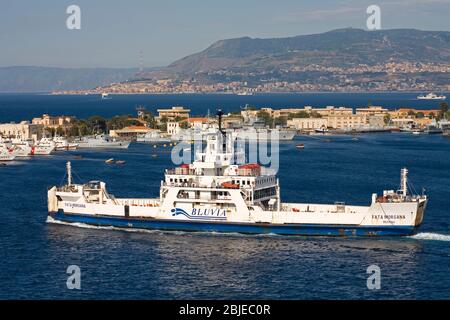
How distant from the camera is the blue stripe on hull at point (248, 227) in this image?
38.3 m

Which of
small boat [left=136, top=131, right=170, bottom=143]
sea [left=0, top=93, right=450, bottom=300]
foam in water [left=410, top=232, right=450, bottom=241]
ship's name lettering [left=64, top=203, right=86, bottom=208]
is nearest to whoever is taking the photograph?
sea [left=0, top=93, right=450, bottom=300]

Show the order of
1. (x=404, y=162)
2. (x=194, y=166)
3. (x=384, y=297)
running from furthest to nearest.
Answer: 1. (x=404, y=162)
2. (x=194, y=166)
3. (x=384, y=297)

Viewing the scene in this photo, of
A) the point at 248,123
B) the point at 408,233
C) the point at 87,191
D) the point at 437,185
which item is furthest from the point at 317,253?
the point at 248,123

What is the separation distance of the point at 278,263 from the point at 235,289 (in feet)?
13.2

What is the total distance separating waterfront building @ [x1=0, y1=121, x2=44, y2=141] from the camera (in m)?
110

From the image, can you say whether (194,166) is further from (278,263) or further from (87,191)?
(278,263)

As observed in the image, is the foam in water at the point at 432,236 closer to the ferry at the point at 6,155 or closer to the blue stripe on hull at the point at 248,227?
the blue stripe on hull at the point at 248,227

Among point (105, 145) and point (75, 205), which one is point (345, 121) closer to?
point (105, 145)

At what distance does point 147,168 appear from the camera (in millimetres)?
72000

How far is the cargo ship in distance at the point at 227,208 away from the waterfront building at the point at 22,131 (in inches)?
2676

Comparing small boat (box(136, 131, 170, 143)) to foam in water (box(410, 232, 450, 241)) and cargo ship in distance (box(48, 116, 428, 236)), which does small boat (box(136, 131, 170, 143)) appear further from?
foam in water (box(410, 232, 450, 241))

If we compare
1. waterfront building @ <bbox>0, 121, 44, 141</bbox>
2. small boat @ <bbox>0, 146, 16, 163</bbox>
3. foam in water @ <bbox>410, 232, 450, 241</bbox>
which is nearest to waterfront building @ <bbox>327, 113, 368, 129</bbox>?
waterfront building @ <bbox>0, 121, 44, 141</bbox>

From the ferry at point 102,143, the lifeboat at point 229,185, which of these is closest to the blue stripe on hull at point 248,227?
the lifeboat at point 229,185
